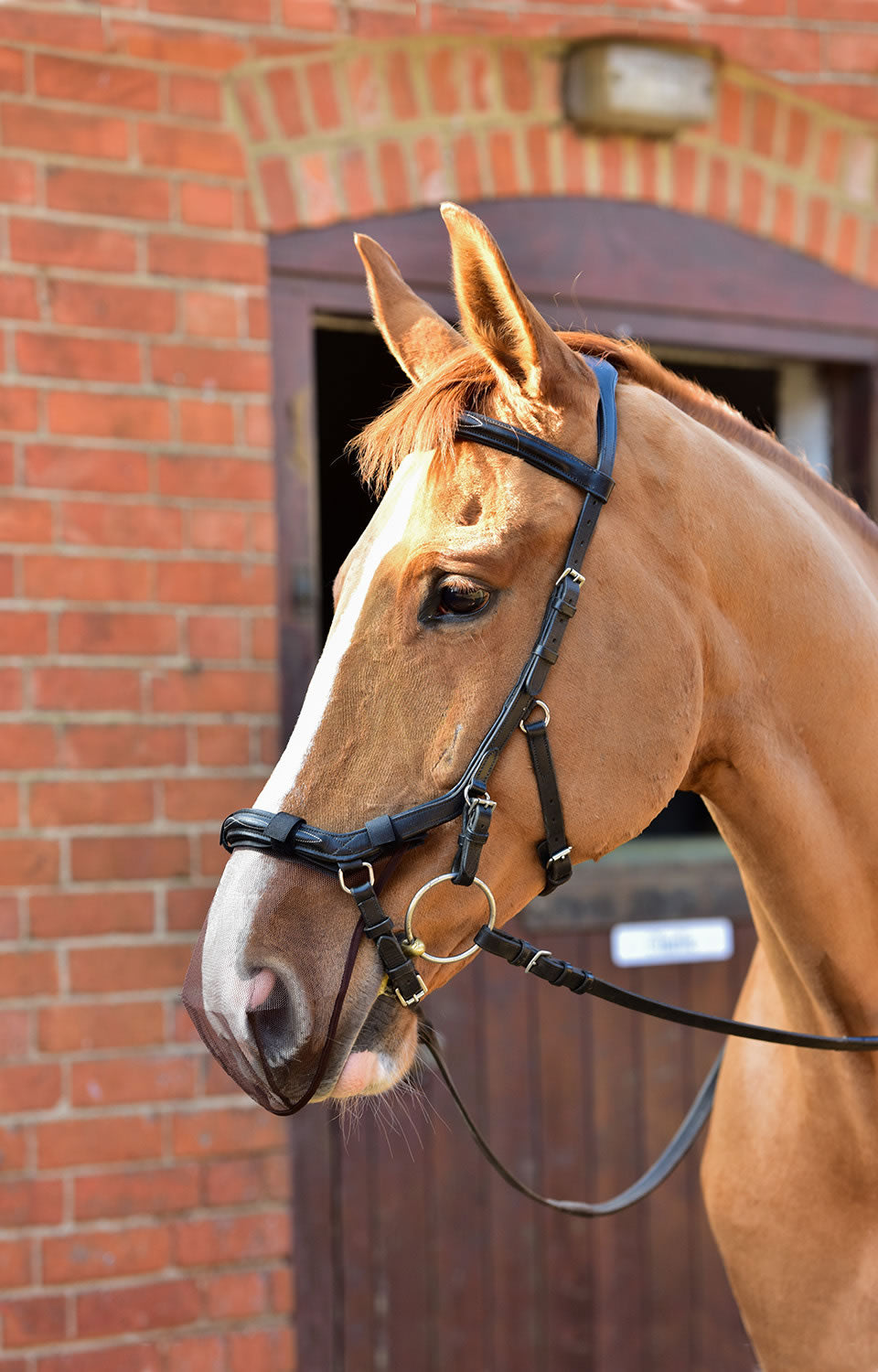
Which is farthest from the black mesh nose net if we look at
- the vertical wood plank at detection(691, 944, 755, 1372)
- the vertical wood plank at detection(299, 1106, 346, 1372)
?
the vertical wood plank at detection(691, 944, 755, 1372)

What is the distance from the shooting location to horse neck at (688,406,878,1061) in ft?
5.64

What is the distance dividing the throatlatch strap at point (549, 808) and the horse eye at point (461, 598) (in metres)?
0.17

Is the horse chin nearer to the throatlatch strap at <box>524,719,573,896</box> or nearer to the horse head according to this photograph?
the horse head

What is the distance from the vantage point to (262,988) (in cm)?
144

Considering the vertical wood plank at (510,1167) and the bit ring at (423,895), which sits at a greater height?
the bit ring at (423,895)

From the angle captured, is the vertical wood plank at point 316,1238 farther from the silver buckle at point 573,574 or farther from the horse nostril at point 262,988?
the silver buckle at point 573,574

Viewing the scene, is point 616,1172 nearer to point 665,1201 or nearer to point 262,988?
point 665,1201

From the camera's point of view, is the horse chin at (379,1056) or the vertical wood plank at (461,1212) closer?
the horse chin at (379,1056)

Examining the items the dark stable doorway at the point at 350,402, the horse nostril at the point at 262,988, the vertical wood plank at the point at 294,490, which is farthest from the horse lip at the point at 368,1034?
the dark stable doorway at the point at 350,402

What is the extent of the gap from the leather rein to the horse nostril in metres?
0.09

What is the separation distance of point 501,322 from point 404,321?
12.3 inches

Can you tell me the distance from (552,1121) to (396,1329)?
28.3 inches

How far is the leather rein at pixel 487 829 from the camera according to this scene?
1.47 m

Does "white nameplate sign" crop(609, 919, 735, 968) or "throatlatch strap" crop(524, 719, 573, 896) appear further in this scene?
"white nameplate sign" crop(609, 919, 735, 968)
